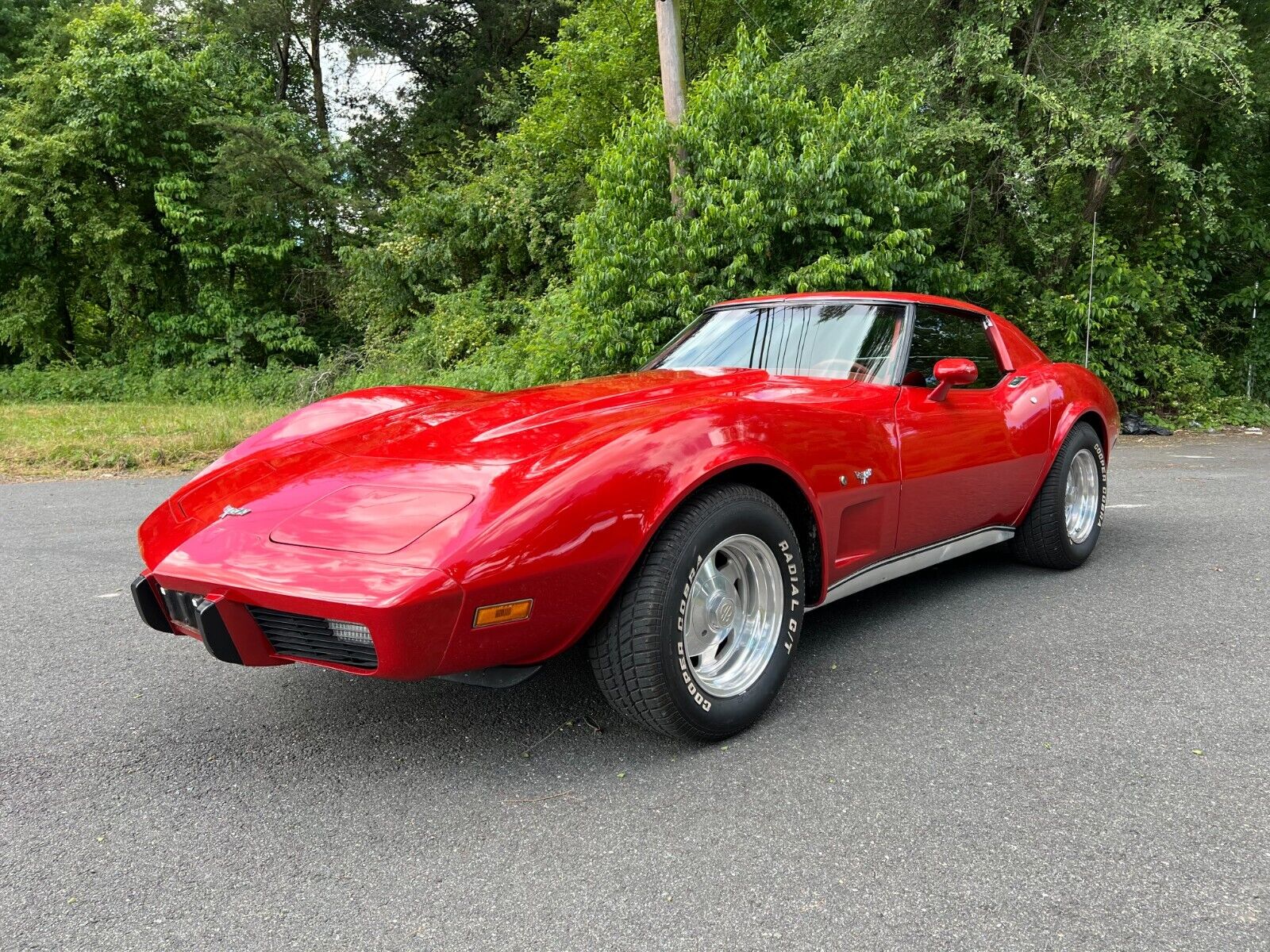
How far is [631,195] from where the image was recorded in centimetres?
940

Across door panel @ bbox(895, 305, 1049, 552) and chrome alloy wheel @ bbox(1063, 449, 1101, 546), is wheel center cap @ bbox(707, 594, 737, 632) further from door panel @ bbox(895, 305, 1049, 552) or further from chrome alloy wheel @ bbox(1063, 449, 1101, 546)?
chrome alloy wheel @ bbox(1063, 449, 1101, 546)

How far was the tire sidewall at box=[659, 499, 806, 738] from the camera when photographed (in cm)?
221

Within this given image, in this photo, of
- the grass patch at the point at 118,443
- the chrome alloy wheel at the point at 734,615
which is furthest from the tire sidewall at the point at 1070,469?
the grass patch at the point at 118,443

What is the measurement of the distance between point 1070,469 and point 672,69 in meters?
7.02

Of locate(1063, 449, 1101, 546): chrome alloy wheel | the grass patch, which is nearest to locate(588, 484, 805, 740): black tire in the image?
locate(1063, 449, 1101, 546): chrome alloy wheel

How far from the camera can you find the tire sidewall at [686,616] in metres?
2.21

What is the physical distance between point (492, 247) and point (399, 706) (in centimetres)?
1432

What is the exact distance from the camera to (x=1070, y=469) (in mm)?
4121

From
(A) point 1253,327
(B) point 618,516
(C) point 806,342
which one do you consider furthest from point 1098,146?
(B) point 618,516

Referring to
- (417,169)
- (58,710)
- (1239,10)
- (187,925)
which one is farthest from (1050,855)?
(417,169)

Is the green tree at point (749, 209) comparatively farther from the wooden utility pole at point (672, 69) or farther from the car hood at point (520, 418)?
the car hood at point (520, 418)

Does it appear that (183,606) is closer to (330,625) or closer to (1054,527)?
(330,625)

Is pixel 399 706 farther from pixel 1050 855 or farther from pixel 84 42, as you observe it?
pixel 84 42

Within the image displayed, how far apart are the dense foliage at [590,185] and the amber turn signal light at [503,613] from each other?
23.0 feet
